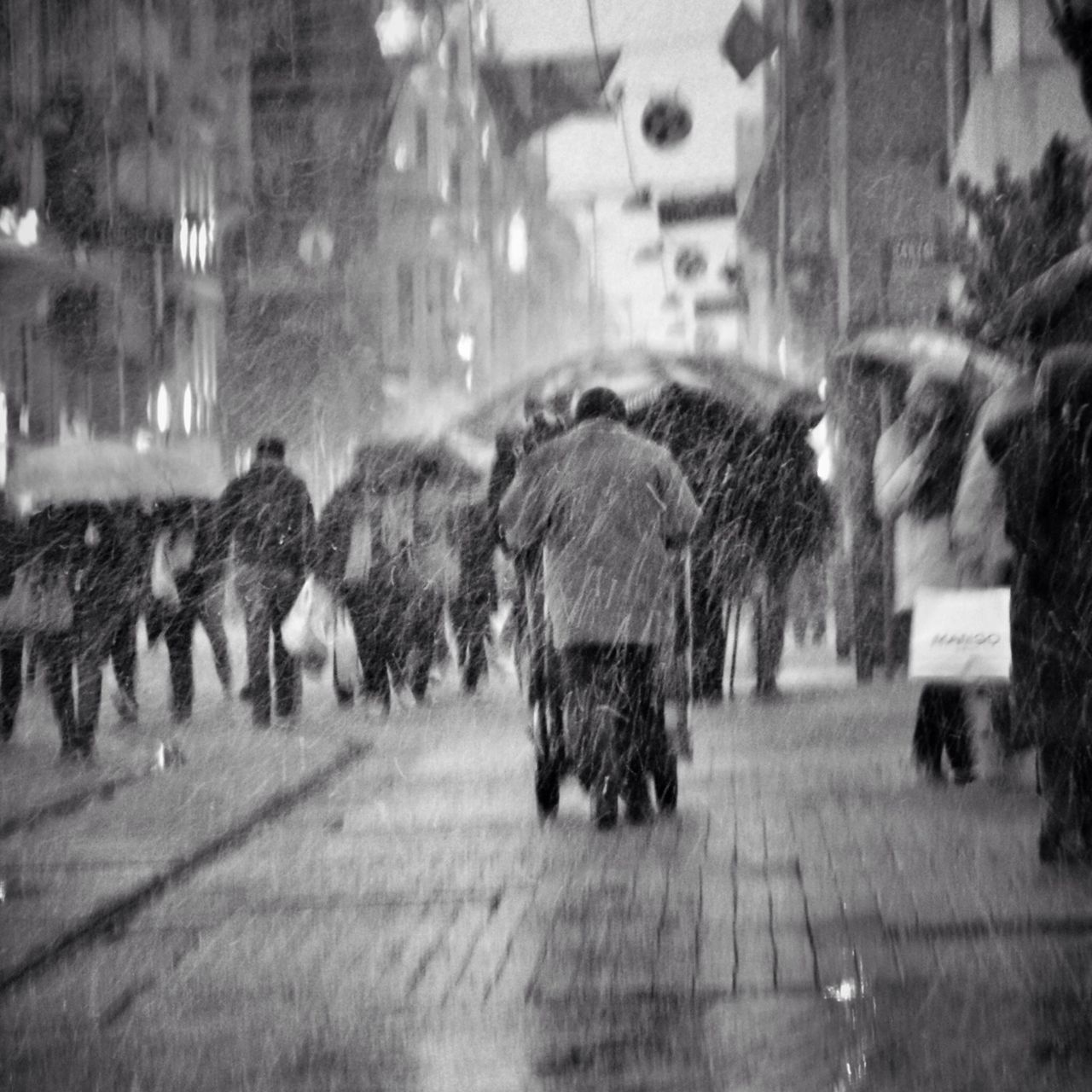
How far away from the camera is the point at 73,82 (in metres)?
2.19

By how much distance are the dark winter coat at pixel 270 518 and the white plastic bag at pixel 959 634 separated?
87 cm

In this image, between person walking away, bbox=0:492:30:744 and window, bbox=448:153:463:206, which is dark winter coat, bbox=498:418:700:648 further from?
person walking away, bbox=0:492:30:744

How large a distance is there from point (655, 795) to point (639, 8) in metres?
1.12

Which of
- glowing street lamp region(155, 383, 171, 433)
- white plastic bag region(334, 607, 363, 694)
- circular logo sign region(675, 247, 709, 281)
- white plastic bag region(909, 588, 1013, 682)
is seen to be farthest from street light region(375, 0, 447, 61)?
white plastic bag region(909, 588, 1013, 682)

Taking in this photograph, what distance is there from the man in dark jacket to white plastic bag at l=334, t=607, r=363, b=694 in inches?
2.4

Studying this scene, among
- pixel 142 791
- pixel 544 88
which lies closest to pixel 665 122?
pixel 544 88

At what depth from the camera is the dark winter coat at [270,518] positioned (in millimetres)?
2133

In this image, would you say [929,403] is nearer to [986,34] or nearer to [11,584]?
[986,34]

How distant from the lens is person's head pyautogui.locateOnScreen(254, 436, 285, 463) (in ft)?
6.97

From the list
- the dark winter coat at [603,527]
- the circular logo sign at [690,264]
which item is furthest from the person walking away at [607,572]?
the circular logo sign at [690,264]

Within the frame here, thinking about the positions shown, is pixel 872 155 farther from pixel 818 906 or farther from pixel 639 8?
pixel 818 906

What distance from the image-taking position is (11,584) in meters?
2.19

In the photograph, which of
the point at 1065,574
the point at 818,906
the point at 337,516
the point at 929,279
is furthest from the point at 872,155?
the point at 818,906

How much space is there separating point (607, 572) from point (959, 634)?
0.51 metres
